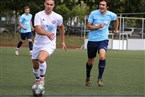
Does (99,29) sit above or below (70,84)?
above

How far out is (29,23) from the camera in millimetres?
19828

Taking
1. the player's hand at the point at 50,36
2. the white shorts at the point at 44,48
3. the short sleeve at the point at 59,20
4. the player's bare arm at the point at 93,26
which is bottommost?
the white shorts at the point at 44,48

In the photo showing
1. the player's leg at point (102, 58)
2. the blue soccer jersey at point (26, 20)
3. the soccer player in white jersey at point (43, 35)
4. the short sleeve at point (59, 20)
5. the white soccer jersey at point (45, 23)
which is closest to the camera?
the soccer player in white jersey at point (43, 35)

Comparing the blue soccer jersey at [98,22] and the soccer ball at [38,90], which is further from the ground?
the blue soccer jersey at [98,22]

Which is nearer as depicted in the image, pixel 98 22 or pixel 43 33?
pixel 43 33

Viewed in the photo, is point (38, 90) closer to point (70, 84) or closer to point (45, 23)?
point (45, 23)

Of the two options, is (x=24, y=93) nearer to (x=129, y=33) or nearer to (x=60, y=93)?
(x=60, y=93)

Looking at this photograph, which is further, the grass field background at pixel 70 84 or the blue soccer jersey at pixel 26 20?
the blue soccer jersey at pixel 26 20

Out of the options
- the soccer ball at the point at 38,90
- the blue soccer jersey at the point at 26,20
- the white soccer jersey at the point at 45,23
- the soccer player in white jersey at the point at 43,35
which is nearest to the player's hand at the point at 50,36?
the soccer player in white jersey at the point at 43,35

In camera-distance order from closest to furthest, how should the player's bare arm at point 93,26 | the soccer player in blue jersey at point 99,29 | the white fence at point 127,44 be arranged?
the player's bare arm at point 93,26
the soccer player in blue jersey at point 99,29
the white fence at point 127,44

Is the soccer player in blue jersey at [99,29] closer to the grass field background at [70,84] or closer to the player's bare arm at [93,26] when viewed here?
the player's bare arm at [93,26]

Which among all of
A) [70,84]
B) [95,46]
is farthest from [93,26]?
[70,84]

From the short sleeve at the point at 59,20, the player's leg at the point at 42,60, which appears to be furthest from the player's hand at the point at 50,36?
the short sleeve at the point at 59,20

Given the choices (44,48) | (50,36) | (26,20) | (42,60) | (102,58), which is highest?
(50,36)
